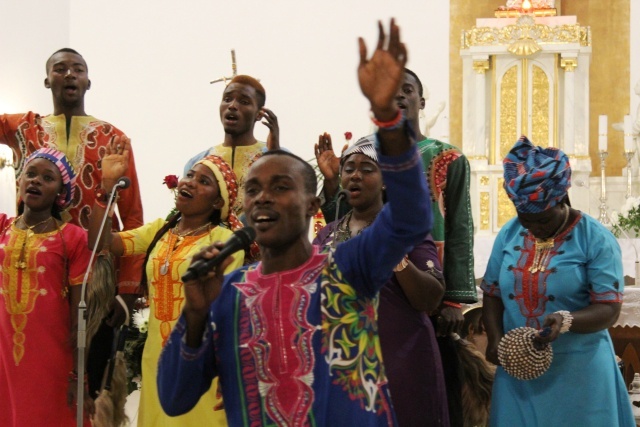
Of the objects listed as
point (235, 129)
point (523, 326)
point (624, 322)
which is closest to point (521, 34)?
point (624, 322)

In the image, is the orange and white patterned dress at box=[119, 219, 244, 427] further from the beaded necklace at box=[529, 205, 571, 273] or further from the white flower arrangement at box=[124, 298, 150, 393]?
the beaded necklace at box=[529, 205, 571, 273]

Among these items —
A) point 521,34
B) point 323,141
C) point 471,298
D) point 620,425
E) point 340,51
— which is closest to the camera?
point 620,425

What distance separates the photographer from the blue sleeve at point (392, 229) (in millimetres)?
2320

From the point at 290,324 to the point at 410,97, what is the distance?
1.68 m

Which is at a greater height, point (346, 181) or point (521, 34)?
point (521, 34)

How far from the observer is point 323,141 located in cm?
429

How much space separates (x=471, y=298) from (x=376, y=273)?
1570mm

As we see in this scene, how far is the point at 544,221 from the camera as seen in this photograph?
359 cm

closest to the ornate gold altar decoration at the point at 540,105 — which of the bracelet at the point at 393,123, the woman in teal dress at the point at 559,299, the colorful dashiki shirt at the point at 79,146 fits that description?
the colorful dashiki shirt at the point at 79,146

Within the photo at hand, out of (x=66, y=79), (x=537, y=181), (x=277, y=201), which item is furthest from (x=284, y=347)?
(x=66, y=79)

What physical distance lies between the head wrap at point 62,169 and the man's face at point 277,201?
184 centimetres

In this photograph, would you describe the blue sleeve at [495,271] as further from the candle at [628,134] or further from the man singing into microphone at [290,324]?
the candle at [628,134]

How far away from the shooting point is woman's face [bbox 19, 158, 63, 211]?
4.21m

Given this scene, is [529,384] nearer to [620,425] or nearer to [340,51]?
[620,425]
